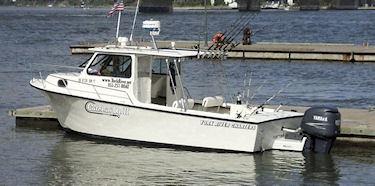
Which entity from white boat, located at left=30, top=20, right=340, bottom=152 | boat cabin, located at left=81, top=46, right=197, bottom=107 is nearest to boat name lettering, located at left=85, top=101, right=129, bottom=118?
white boat, located at left=30, top=20, right=340, bottom=152

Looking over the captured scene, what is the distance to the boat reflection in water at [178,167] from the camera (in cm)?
2153

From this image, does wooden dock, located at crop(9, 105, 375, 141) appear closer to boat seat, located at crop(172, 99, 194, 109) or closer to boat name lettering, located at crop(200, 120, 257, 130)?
boat name lettering, located at crop(200, 120, 257, 130)

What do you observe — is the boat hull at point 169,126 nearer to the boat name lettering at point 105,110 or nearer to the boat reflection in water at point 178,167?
the boat name lettering at point 105,110

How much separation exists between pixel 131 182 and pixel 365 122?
709cm

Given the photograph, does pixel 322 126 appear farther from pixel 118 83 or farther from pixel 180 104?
pixel 118 83

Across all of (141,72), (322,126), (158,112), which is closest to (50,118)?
(141,72)

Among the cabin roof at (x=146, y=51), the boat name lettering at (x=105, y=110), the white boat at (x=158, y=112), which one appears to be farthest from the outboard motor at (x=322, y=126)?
the boat name lettering at (x=105, y=110)

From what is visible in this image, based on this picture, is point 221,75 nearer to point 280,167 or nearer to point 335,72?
point 335,72

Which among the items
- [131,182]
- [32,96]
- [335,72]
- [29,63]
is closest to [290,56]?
[335,72]

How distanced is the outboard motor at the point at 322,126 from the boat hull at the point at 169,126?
2.17 feet

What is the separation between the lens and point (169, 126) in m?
23.6

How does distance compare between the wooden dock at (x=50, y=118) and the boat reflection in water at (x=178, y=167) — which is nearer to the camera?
the boat reflection in water at (x=178, y=167)

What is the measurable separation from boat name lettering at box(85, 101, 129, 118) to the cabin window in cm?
85

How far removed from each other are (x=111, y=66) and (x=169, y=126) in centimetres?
233
